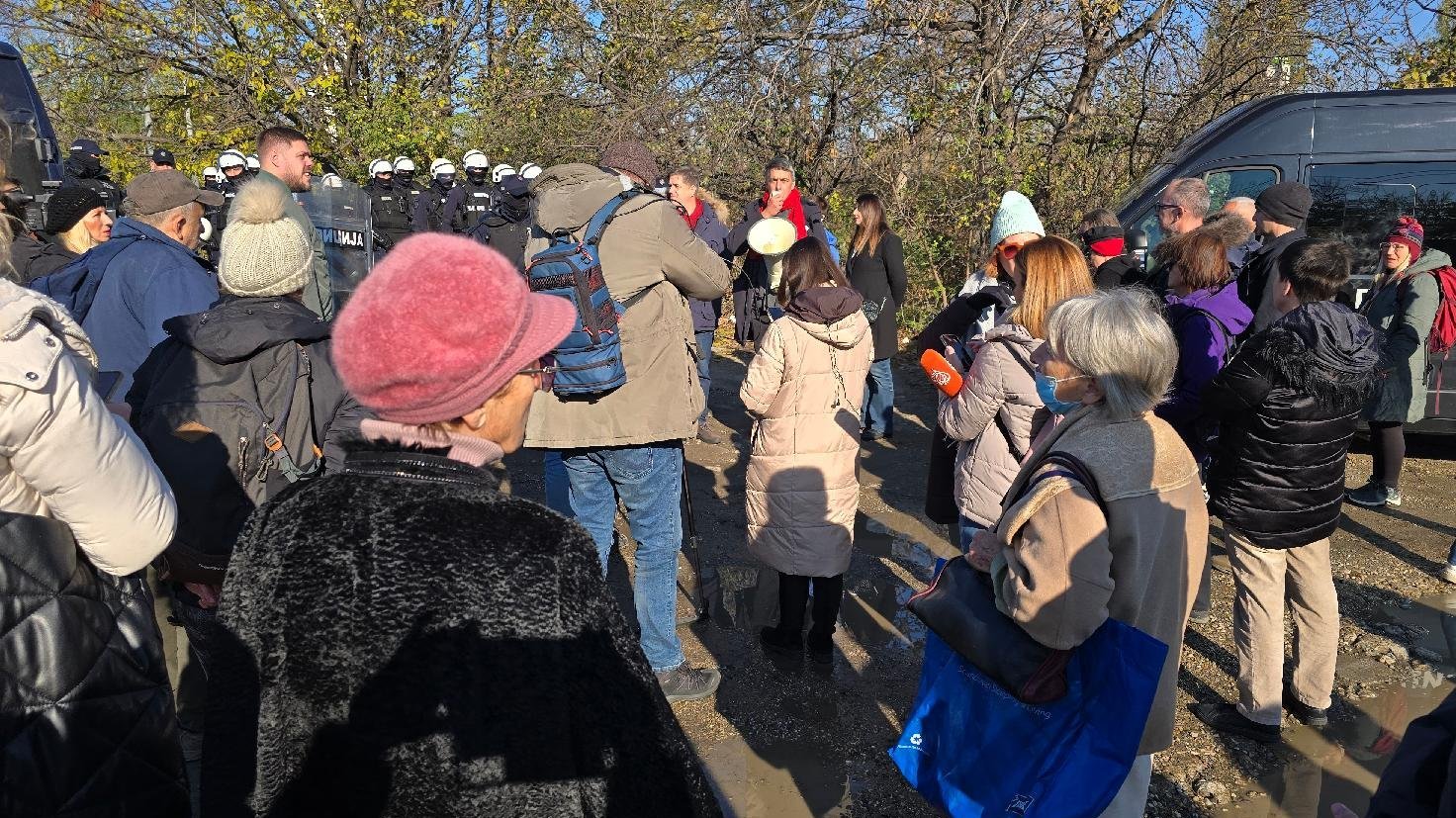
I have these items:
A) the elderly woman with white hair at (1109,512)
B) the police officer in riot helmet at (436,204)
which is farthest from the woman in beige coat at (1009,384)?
the police officer in riot helmet at (436,204)

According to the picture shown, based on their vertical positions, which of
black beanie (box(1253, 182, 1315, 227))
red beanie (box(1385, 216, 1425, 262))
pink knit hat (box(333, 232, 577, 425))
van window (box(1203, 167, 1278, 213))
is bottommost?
pink knit hat (box(333, 232, 577, 425))

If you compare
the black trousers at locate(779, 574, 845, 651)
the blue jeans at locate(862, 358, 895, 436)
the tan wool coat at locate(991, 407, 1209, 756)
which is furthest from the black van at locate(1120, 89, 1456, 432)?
the tan wool coat at locate(991, 407, 1209, 756)

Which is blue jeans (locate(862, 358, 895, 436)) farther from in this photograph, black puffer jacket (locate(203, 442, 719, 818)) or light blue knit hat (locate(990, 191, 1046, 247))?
black puffer jacket (locate(203, 442, 719, 818))

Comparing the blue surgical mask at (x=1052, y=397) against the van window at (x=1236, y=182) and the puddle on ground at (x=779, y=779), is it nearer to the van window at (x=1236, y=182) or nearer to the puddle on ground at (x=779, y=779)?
the puddle on ground at (x=779, y=779)

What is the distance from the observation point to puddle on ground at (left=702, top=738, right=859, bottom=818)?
10.2 ft

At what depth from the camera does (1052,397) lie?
99.9 inches

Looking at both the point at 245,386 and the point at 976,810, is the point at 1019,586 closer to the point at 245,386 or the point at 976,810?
the point at 976,810

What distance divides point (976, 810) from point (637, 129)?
9699mm

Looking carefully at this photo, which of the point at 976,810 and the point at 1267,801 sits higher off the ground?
the point at 976,810

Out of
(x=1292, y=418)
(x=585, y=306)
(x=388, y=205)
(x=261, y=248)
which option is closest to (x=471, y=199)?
(x=388, y=205)

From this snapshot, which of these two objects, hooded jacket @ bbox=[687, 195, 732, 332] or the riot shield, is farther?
hooded jacket @ bbox=[687, 195, 732, 332]

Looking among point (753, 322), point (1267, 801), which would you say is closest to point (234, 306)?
point (1267, 801)

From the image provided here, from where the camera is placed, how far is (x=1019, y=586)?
213 centimetres

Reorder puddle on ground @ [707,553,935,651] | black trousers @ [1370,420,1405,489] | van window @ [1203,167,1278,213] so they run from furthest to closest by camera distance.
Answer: van window @ [1203,167,1278,213] → black trousers @ [1370,420,1405,489] → puddle on ground @ [707,553,935,651]
